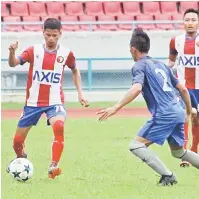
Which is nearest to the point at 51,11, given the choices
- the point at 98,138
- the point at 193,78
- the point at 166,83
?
the point at 98,138

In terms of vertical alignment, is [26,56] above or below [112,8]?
above

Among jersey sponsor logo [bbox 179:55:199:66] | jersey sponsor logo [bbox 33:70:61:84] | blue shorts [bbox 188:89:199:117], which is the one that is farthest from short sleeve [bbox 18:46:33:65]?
blue shorts [bbox 188:89:199:117]

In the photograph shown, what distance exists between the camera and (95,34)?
2455cm

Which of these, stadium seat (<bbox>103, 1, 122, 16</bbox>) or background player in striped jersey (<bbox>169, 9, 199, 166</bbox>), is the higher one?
background player in striped jersey (<bbox>169, 9, 199, 166</bbox>)

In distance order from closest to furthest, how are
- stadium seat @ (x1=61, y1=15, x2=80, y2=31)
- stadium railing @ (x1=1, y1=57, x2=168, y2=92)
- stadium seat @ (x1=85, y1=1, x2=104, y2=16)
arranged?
1. stadium railing @ (x1=1, y1=57, x2=168, y2=92)
2. stadium seat @ (x1=61, y1=15, x2=80, y2=31)
3. stadium seat @ (x1=85, y1=1, x2=104, y2=16)

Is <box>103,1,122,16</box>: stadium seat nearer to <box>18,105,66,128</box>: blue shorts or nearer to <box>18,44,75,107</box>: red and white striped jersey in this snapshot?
<box>18,44,75,107</box>: red and white striped jersey

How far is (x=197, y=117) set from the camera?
35.8 ft

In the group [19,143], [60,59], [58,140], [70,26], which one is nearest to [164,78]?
[58,140]

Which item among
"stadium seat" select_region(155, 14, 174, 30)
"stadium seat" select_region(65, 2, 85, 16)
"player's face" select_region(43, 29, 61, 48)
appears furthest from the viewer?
"stadium seat" select_region(65, 2, 85, 16)

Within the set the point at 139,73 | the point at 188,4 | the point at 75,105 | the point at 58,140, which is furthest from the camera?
the point at 188,4

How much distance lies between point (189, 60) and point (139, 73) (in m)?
2.51

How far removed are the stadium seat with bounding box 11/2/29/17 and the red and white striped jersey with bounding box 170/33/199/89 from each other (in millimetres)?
15642

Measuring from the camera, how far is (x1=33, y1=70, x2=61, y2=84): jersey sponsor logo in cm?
971

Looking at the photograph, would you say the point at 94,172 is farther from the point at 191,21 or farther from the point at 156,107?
the point at 191,21
